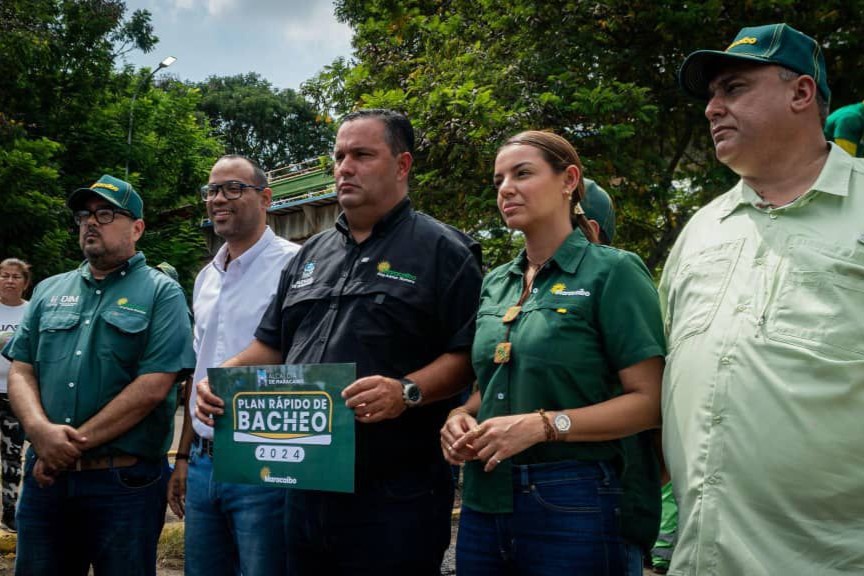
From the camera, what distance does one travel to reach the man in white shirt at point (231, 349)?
10.8 feet

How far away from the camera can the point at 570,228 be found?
2861 mm

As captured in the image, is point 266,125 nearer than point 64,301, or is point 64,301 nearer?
point 64,301

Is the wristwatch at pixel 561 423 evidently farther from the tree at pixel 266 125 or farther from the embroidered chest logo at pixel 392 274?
the tree at pixel 266 125

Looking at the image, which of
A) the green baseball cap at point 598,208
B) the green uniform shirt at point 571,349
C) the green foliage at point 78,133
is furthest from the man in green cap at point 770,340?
the green foliage at point 78,133

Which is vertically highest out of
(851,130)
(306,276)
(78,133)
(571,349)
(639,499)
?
(78,133)

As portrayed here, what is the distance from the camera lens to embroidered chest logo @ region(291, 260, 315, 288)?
3.20m

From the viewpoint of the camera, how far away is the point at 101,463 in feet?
12.3

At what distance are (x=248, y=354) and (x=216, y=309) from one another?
1.93 ft

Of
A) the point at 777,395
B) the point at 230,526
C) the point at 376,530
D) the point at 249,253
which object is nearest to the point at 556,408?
the point at 777,395

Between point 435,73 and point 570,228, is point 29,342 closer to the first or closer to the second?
point 570,228

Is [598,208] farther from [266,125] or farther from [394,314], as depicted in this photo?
[266,125]

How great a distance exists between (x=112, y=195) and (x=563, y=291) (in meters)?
2.44

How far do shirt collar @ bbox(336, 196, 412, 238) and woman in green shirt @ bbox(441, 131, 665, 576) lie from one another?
0.55 metres

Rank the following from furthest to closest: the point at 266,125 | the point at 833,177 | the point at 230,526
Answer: the point at 266,125 → the point at 230,526 → the point at 833,177
